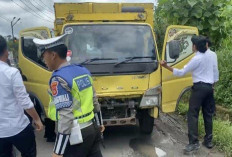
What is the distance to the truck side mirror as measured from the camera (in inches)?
209

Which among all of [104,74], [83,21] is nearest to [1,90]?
[104,74]

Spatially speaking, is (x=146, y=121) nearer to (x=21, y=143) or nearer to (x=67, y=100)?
(x=21, y=143)

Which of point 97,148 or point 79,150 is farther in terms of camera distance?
point 97,148

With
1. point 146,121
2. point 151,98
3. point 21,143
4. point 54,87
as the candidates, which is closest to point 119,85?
point 151,98

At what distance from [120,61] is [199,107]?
1.49 meters

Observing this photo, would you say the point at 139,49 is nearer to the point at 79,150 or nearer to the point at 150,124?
the point at 150,124

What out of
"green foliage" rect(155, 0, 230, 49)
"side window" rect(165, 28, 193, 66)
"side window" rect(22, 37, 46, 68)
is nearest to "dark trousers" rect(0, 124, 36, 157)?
"side window" rect(22, 37, 46, 68)

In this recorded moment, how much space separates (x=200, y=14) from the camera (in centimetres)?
862

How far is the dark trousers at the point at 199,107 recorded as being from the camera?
5.17m

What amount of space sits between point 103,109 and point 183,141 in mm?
1602

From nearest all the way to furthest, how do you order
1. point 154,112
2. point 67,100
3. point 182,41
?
point 67,100 < point 154,112 < point 182,41

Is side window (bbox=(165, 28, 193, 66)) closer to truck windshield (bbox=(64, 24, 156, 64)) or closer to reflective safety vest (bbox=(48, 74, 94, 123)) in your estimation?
truck windshield (bbox=(64, 24, 156, 64))

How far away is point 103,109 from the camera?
5461 mm

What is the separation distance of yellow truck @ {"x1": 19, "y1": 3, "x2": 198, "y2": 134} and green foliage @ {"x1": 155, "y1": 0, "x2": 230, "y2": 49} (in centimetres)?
300
